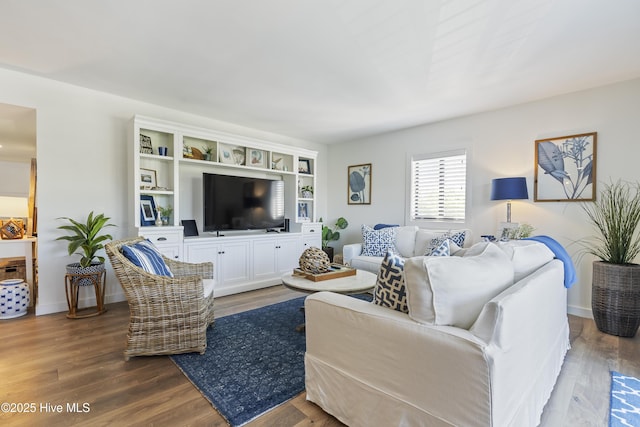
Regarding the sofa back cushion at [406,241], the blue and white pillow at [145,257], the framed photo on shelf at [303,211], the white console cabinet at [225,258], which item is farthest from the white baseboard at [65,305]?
the sofa back cushion at [406,241]

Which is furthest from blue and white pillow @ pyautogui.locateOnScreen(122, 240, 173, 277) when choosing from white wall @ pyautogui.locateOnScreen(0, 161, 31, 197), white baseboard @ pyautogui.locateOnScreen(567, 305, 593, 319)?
white wall @ pyautogui.locateOnScreen(0, 161, 31, 197)

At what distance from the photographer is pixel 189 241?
11.9 feet

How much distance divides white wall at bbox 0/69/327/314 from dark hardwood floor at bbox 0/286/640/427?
754mm

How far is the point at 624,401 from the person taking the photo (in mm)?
1734

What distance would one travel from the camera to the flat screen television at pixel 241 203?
13.1 feet

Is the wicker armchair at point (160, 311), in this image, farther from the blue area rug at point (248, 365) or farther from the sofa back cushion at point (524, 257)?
the sofa back cushion at point (524, 257)

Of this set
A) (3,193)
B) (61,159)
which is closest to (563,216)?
(61,159)

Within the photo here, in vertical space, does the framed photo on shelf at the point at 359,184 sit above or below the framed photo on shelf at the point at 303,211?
A: above

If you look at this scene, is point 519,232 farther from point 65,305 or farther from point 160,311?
point 65,305

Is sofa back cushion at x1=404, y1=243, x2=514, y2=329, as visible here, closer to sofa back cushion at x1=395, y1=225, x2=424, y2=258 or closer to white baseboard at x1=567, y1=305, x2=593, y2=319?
sofa back cushion at x1=395, y1=225, x2=424, y2=258

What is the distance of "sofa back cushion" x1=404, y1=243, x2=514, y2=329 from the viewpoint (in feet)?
4.08

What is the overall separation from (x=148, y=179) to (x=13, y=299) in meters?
1.76

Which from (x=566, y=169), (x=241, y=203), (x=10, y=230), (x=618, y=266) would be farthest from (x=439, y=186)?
(x=10, y=230)

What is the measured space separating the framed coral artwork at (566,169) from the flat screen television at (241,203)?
11.4ft
